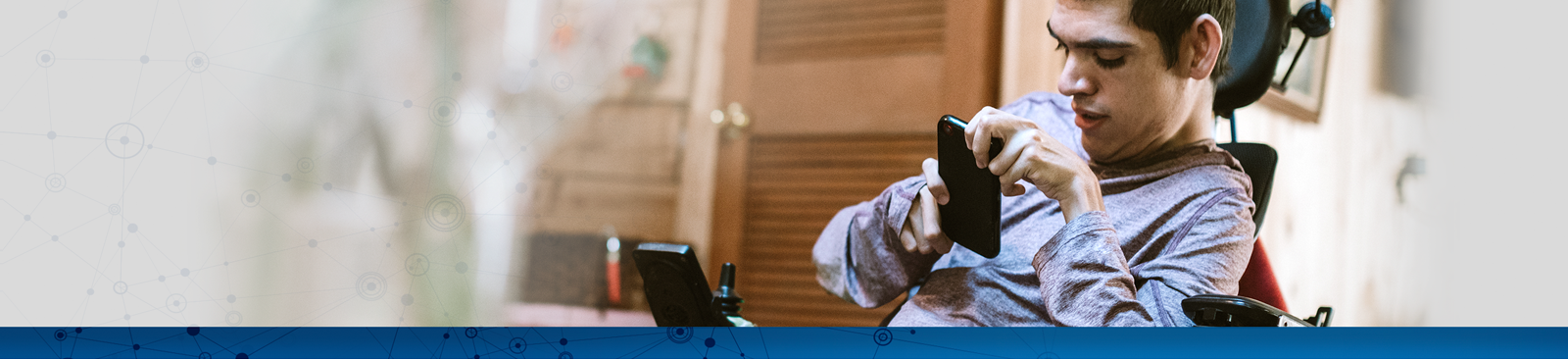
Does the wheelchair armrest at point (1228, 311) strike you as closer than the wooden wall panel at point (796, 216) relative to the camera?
Yes

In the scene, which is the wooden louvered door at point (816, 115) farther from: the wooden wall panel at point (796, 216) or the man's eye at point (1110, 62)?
the man's eye at point (1110, 62)

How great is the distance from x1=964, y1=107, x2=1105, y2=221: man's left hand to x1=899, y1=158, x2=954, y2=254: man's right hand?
0.21ft

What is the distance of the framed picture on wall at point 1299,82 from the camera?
4.58 feet

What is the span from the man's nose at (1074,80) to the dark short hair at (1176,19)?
9 centimetres

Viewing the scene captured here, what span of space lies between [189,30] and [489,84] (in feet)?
1.44

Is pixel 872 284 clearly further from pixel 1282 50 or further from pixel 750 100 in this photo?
pixel 1282 50

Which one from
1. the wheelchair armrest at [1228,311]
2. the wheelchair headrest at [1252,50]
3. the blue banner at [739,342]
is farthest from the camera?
the blue banner at [739,342]

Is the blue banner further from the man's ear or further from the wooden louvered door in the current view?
the man's ear

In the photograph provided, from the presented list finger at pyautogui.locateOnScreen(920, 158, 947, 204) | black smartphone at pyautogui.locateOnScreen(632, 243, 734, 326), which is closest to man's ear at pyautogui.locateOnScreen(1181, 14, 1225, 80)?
finger at pyautogui.locateOnScreen(920, 158, 947, 204)

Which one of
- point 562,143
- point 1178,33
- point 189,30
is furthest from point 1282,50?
point 189,30

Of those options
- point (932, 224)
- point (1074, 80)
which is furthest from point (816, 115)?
point (1074, 80)

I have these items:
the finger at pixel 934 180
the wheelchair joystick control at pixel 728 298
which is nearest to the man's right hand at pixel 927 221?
the finger at pixel 934 180

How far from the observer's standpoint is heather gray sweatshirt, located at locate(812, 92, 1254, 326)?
1.30 m

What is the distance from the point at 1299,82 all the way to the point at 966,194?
504mm
